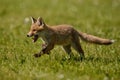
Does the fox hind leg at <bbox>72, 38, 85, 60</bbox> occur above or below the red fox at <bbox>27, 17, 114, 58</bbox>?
below

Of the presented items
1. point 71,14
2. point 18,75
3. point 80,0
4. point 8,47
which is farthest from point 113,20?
point 18,75

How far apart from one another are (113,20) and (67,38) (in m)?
8.38

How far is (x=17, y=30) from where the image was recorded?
49.6 feet

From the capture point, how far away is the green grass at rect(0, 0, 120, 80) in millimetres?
8625

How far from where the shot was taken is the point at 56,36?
1020cm

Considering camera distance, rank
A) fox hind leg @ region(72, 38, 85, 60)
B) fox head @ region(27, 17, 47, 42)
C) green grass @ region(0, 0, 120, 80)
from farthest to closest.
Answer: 1. fox hind leg @ region(72, 38, 85, 60)
2. fox head @ region(27, 17, 47, 42)
3. green grass @ region(0, 0, 120, 80)

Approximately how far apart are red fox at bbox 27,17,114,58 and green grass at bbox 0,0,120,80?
22 cm

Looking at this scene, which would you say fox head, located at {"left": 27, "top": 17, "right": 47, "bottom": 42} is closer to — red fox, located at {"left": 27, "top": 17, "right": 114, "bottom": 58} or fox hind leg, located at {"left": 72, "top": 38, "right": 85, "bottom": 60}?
red fox, located at {"left": 27, "top": 17, "right": 114, "bottom": 58}

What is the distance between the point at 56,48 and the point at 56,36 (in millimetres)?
1498

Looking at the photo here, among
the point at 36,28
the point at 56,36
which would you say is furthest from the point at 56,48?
the point at 36,28

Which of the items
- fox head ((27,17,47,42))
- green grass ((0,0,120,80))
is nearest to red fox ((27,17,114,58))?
fox head ((27,17,47,42))

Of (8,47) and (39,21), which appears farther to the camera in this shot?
(8,47)

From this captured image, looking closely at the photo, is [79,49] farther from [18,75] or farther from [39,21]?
[18,75]

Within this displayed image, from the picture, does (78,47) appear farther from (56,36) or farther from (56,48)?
(56,48)
